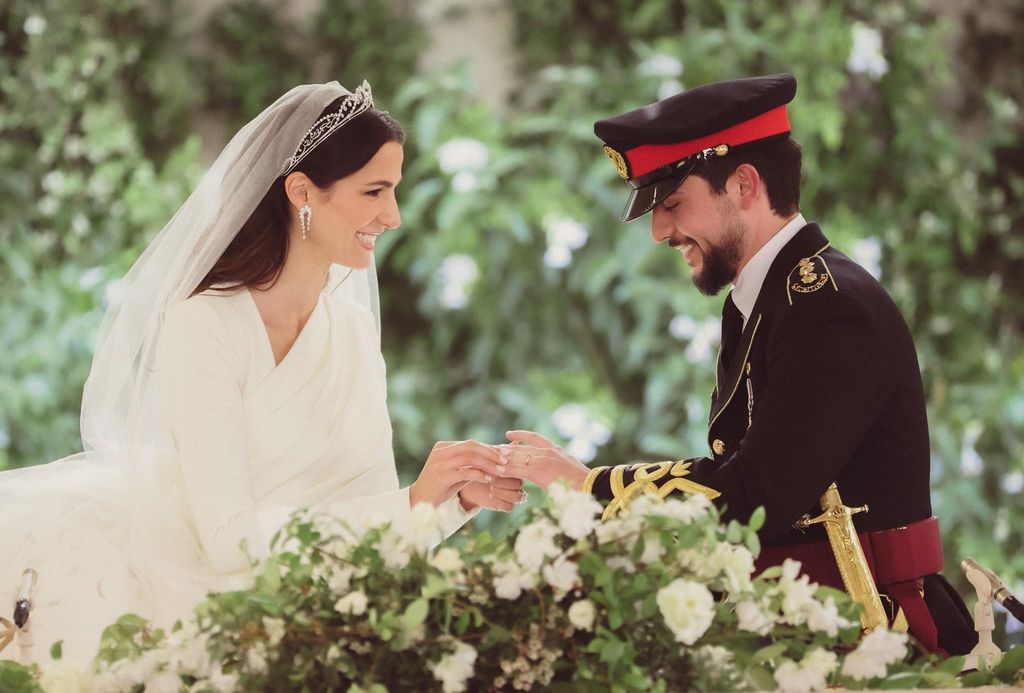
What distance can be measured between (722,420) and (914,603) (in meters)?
0.44

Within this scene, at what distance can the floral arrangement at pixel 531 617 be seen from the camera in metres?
1.43

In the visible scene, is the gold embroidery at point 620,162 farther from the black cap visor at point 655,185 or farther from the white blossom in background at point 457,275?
the white blossom in background at point 457,275

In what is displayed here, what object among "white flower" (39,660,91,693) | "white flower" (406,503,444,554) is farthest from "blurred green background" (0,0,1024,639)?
"white flower" (406,503,444,554)

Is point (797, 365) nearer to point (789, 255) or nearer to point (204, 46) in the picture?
point (789, 255)

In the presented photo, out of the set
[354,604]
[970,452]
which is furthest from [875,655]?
[970,452]

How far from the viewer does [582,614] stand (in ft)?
4.67

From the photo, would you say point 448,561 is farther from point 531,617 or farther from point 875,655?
point 875,655

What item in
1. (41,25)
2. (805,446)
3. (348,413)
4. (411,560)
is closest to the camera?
(411,560)

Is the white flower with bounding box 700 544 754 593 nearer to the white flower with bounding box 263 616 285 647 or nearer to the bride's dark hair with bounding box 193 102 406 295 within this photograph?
the white flower with bounding box 263 616 285 647

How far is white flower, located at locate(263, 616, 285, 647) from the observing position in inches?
56.7

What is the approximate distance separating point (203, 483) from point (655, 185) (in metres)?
0.94

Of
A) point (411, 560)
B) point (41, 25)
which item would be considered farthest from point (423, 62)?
point (411, 560)

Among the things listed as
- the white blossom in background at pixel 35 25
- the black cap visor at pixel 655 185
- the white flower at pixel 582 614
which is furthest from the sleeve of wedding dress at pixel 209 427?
the white blossom in background at pixel 35 25

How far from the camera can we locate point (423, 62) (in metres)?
4.29
